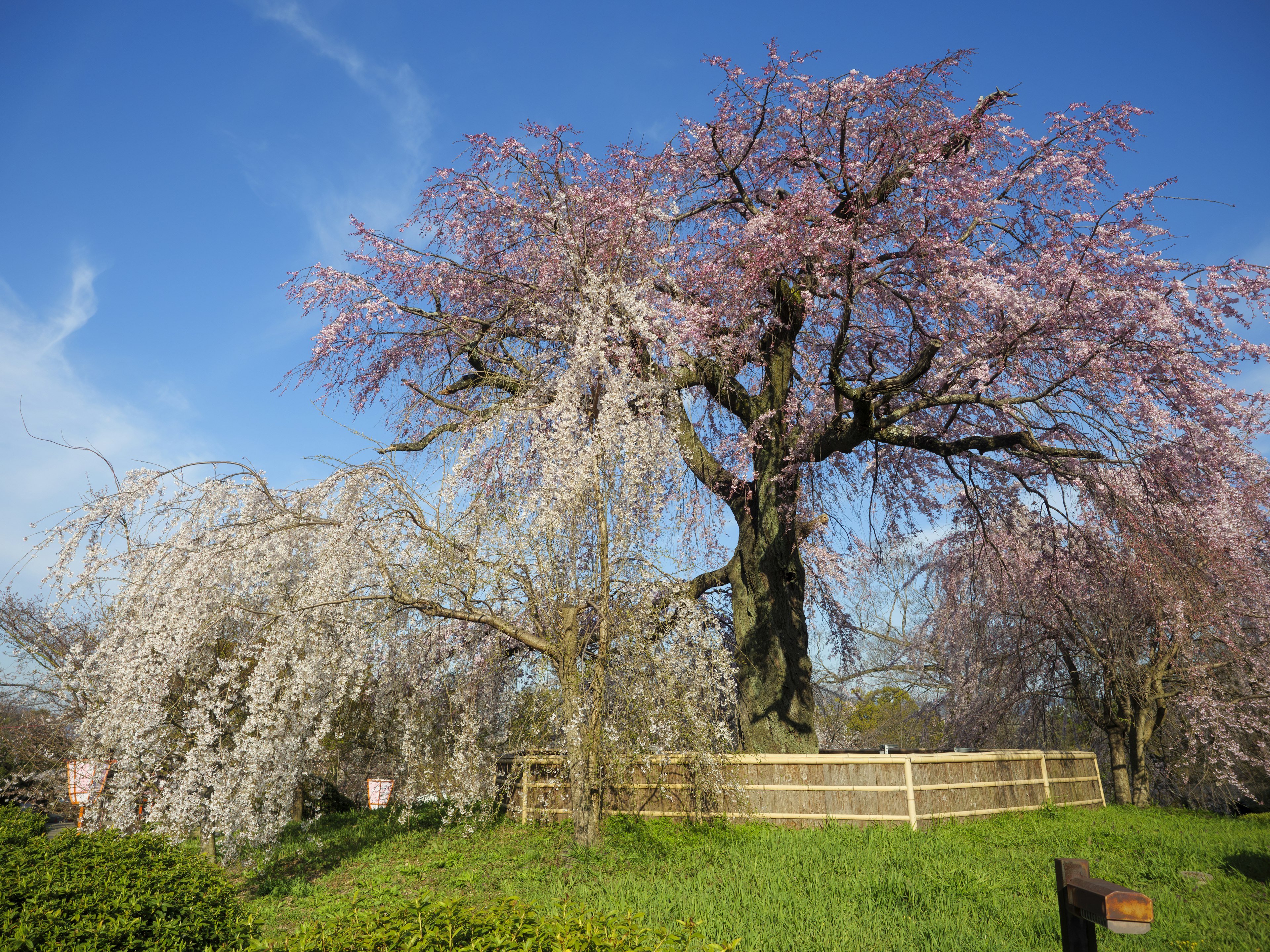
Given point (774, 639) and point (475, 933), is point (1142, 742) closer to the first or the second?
point (774, 639)

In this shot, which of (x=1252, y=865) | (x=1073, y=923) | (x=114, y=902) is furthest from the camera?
(x=1252, y=865)

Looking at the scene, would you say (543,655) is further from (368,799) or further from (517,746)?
(368,799)

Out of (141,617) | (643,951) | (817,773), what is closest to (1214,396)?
(817,773)

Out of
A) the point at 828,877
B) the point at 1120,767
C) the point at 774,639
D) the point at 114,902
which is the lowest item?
the point at 828,877

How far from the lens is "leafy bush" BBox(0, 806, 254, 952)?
338cm

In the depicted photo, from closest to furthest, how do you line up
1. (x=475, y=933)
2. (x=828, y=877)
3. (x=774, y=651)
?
(x=475, y=933), (x=828, y=877), (x=774, y=651)

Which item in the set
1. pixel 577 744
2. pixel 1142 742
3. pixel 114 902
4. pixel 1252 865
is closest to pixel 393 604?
pixel 577 744

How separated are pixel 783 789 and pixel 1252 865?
4.79 meters

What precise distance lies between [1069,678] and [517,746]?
37.5ft

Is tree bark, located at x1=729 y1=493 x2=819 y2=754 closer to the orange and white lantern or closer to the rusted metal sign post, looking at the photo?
the rusted metal sign post

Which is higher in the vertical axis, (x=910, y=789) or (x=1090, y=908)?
(x=1090, y=908)

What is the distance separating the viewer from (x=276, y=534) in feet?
26.4

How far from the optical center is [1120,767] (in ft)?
46.1

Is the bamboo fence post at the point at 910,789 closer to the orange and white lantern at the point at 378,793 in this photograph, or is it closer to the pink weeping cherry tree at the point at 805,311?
the pink weeping cherry tree at the point at 805,311
